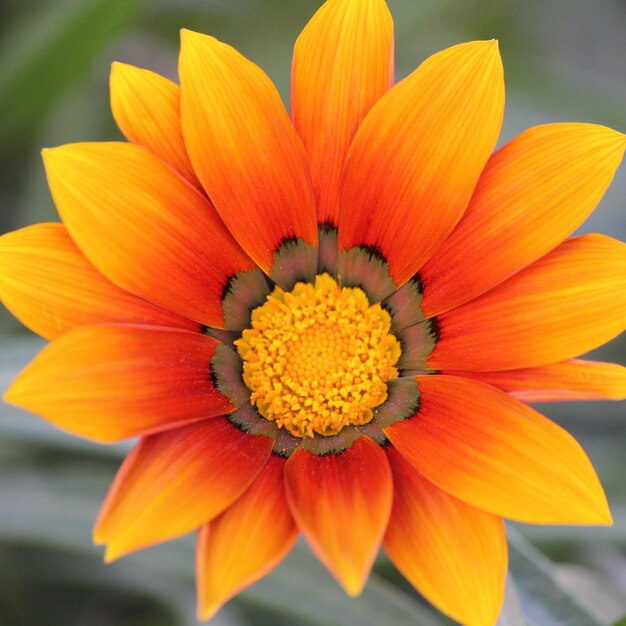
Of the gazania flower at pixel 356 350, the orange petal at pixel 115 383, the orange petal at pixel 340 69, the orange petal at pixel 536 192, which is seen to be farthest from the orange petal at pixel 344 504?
the orange petal at pixel 340 69

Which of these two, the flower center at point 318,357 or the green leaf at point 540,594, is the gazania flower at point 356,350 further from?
the green leaf at point 540,594

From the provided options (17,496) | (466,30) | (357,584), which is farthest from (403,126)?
(466,30)

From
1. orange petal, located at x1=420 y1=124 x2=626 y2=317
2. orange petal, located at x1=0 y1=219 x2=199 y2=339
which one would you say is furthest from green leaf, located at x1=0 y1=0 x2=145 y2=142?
orange petal, located at x1=420 y1=124 x2=626 y2=317

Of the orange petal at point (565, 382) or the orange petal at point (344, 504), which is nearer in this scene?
the orange petal at point (344, 504)

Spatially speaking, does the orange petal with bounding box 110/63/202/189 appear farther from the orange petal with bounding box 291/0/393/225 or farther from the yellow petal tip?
the yellow petal tip

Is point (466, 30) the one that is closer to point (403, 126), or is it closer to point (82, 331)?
point (403, 126)

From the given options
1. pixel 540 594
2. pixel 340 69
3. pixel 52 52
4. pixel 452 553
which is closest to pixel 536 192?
pixel 340 69

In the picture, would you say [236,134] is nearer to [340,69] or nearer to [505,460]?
[340,69]
